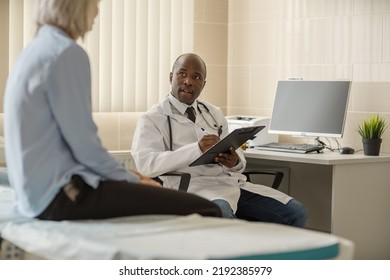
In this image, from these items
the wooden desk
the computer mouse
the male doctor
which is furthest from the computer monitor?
the male doctor

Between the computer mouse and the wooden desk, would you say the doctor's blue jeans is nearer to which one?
the wooden desk

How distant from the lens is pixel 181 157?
390 centimetres

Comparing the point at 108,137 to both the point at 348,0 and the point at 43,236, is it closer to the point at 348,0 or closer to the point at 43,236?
the point at 348,0

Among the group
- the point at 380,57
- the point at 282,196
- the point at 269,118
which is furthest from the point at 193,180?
the point at 380,57

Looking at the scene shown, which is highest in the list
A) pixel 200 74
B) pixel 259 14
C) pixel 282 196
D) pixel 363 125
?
pixel 259 14

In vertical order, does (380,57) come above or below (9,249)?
above

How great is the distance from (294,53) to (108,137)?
1.34m

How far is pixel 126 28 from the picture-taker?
16.8 feet

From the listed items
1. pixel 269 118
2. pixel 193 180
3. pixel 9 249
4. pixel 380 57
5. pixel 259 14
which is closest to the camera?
pixel 9 249

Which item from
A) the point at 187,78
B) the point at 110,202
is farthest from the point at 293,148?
the point at 110,202

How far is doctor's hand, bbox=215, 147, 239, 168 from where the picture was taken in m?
4.04

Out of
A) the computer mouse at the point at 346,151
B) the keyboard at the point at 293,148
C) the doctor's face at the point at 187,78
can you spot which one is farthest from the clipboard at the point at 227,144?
the computer mouse at the point at 346,151

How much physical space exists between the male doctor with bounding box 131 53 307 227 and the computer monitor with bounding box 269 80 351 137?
0.68 meters

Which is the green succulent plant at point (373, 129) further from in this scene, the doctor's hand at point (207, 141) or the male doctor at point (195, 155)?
the doctor's hand at point (207, 141)
